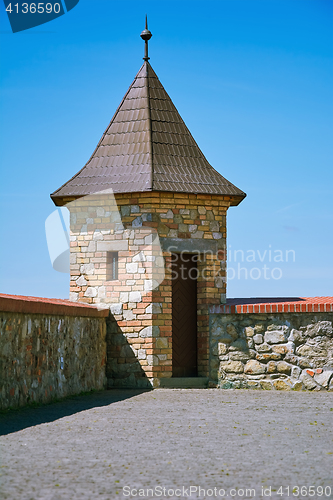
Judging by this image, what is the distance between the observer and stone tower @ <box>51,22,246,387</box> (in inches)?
460

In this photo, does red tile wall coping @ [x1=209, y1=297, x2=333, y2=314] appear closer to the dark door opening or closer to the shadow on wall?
the dark door opening

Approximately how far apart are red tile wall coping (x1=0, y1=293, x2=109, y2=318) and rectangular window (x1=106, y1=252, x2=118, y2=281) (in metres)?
0.78

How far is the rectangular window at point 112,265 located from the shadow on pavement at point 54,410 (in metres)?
2.31

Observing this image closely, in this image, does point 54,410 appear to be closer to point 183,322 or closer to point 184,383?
point 184,383

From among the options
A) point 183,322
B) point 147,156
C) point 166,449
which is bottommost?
point 166,449

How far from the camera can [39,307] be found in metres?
8.73

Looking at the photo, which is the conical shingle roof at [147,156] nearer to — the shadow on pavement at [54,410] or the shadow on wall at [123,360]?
the shadow on wall at [123,360]

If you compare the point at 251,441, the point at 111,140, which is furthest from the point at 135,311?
the point at 251,441

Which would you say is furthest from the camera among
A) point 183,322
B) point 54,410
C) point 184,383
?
point 183,322

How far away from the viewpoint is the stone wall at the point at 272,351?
35.9 ft

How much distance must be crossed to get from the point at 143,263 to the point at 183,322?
152 centimetres

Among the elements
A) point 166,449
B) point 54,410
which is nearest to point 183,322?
point 54,410

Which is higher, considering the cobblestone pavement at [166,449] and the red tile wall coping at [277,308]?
the red tile wall coping at [277,308]

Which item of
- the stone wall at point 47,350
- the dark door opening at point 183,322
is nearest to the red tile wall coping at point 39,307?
the stone wall at point 47,350
